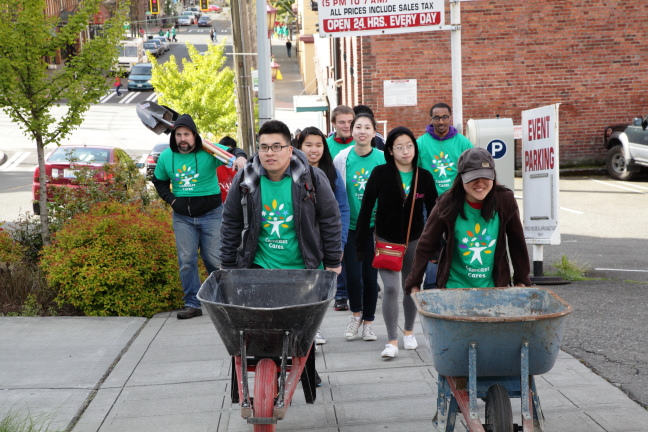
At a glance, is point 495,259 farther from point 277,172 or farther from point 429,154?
point 429,154

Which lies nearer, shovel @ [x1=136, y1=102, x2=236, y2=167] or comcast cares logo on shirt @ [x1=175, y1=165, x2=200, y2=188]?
shovel @ [x1=136, y1=102, x2=236, y2=167]

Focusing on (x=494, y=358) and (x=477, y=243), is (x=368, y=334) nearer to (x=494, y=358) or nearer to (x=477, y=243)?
(x=477, y=243)

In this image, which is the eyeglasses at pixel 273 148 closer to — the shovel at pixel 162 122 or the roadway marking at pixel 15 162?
the shovel at pixel 162 122

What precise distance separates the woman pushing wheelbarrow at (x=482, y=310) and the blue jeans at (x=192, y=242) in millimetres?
3426

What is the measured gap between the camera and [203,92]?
28844 millimetres

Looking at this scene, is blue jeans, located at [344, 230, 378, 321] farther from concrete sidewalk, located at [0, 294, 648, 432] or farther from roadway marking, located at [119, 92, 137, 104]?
roadway marking, located at [119, 92, 137, 104]

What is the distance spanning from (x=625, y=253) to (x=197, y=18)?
113m

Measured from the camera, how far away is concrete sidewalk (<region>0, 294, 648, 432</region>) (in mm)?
5215

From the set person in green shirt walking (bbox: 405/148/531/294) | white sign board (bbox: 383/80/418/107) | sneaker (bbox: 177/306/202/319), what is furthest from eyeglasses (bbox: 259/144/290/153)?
white sign board (bbox: 383/80/418/107)

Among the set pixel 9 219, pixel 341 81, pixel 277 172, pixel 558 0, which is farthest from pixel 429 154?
pixel 341 81

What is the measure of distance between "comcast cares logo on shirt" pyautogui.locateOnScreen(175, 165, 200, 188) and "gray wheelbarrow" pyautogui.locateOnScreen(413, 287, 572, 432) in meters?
4.15

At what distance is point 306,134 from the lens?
23.8 ft

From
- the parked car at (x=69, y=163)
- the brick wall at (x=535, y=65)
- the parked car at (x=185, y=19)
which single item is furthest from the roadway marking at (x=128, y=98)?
the parked car at (x=185, y=19)

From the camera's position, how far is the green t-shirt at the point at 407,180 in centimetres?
648
